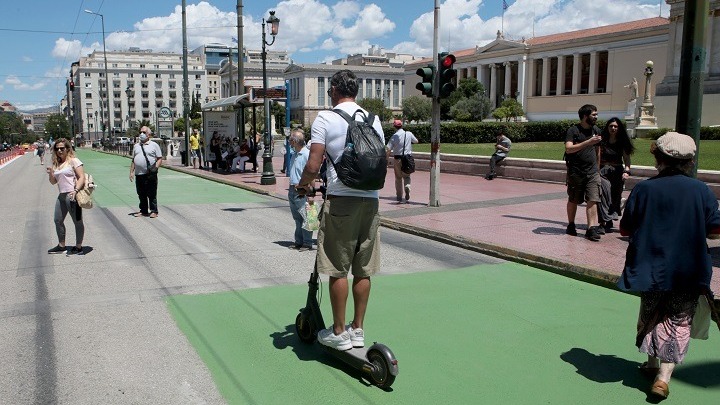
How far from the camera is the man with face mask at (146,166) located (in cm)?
1164

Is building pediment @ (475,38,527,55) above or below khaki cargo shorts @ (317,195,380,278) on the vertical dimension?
above

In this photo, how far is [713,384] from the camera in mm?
4023

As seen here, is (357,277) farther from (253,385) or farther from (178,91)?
(178,91)

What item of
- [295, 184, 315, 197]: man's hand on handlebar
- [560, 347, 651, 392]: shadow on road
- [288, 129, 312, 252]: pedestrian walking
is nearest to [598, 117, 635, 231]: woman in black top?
[288, 129, 312, 252]: pedestrian walking

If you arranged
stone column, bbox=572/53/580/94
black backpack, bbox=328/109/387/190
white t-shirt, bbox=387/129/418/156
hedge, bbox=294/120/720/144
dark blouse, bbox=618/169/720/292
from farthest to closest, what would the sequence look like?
stone column, bbox=572/53/580/94
hedge, bbox=294/120/720/144
white t-shirt, bbox=387/129/418/156
black backpack, bbox=328/109/387/190
dark blouse, bbox=618/169/720/292

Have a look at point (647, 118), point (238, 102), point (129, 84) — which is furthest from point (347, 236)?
point (129, 84)

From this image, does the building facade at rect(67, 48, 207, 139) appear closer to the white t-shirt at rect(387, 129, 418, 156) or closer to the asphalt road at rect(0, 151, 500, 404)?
the white t-shirt at rect(387, 129, 418, 156)

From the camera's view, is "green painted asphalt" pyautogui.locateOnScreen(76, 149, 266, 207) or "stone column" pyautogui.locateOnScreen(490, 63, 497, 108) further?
"stone column" pyautogui.locateOnScreen(490, 63, 497, 108)

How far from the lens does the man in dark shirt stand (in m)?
8.07

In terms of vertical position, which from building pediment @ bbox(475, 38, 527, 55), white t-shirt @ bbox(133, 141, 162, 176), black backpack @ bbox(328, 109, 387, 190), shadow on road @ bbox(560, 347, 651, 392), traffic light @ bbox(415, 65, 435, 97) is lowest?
Answer: shadow on road @ bbox(560, 347, 651, 392)

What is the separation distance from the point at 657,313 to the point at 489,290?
2627mm

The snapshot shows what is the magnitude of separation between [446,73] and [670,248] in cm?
848

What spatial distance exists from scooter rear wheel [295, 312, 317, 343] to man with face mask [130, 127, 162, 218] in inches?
309

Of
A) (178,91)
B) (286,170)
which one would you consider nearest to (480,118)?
(286,170)
